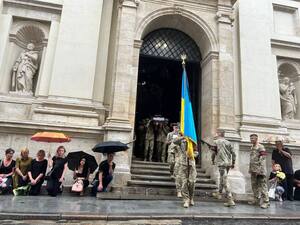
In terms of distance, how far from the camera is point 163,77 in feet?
49.6

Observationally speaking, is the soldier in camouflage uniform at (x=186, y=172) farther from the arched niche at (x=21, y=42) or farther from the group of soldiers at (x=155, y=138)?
the arched niche at (x=21, y=42)

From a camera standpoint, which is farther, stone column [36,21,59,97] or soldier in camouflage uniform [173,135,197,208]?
stone column [36,21,59,97]

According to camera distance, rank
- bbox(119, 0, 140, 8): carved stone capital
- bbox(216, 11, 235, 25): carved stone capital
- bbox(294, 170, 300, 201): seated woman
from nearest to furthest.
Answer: bbox(294, 170, 300, 201): seated woman → bbox(119, 0, 140, 8): carved stone capital → bbox(216, 11, 235, 25): carved stone capital

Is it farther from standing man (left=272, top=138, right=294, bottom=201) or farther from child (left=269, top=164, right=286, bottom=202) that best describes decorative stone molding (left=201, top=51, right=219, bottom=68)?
child (left=269, top=164, right=286, bottom=202)

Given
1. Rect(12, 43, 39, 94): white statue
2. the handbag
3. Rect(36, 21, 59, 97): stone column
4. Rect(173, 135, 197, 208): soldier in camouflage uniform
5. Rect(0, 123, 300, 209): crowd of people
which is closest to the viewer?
Rect(173, 135, 197, 208): soldier in camouflage uniform

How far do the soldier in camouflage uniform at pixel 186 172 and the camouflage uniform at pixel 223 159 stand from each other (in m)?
0.96

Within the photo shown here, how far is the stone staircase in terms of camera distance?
7.77 metres

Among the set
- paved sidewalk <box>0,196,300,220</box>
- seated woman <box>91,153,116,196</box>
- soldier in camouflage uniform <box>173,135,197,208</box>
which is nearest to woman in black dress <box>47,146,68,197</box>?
seated woman <box>91,153,116,196</box>

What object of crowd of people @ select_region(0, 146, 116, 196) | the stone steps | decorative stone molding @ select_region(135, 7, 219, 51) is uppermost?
decorative stone molding @ select_region(135, 7, 219, 51)

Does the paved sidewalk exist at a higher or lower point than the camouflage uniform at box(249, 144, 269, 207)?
lower

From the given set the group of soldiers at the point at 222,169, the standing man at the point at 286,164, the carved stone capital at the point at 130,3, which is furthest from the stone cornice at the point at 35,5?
the standing man at the point at 286,164

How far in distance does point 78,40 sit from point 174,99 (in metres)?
5.90

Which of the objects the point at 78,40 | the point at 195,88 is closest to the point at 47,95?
the point at 78,40

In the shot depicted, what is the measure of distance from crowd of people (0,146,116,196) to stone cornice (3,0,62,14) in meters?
6.02
